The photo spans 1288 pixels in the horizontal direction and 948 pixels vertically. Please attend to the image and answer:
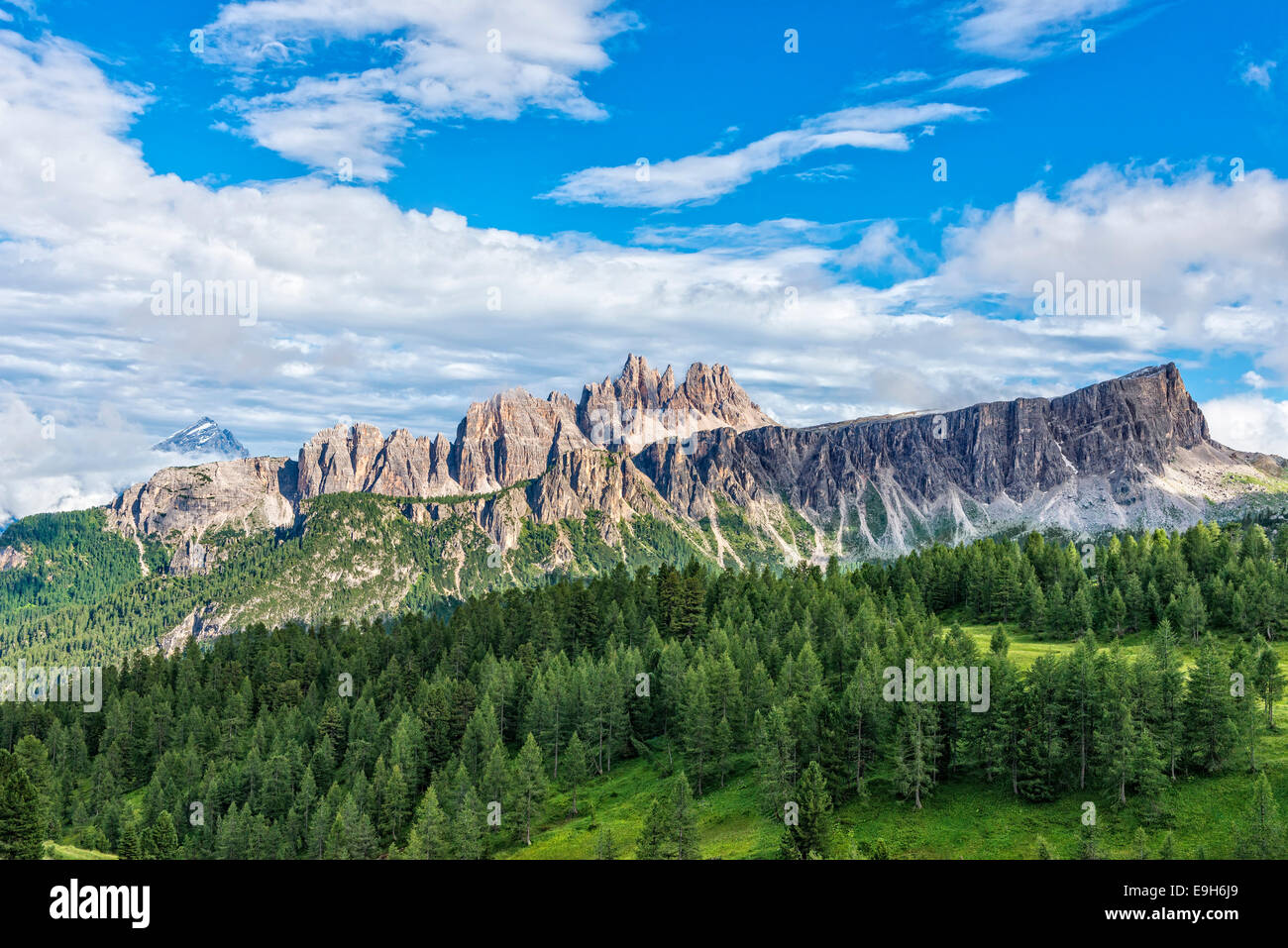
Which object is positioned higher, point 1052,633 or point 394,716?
point 1052,633

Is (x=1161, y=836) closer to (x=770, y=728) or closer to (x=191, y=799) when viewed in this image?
(x=770, y=728)

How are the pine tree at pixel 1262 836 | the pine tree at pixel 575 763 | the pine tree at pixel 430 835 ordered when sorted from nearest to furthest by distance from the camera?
the pine tree at pixel 1262 836, the pine tree at pixel 430 835, the pine tree at pixel 575 763

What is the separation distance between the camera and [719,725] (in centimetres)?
9612

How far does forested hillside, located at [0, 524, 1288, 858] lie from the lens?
74562mm

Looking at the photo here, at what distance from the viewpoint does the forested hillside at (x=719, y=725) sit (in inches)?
2936

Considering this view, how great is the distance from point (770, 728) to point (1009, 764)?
913 inches

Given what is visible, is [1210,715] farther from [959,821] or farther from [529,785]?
[529,785]

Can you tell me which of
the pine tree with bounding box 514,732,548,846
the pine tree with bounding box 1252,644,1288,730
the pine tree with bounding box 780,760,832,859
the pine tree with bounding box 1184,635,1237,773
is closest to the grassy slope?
the pine tree with bounding box 780,760,832,859

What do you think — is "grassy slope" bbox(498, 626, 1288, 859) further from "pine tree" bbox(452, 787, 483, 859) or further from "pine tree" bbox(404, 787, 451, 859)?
"pine tree" bbox(404, 787, 451, 859)

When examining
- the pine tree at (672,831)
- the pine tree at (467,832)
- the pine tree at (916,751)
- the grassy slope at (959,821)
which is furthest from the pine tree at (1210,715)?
the pine tree at (467,832)

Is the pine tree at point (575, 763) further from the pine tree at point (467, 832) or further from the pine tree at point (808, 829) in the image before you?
the pine tree at point (808, 829)
